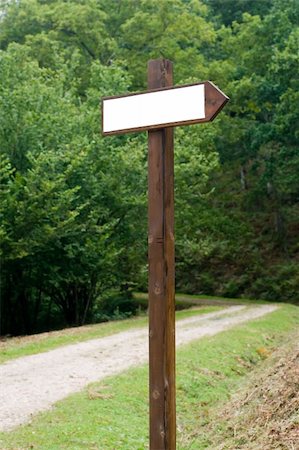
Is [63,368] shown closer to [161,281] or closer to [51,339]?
[51,339]

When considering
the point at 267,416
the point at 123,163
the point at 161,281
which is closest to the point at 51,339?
the point at 123,163

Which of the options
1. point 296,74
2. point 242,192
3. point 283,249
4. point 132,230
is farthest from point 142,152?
point 242,192

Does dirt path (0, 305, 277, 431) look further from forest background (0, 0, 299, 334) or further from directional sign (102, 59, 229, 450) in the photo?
forest background (0, 0, 299, 334)

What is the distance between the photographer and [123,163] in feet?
64.4

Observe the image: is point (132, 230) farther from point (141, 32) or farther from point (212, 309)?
point (141, 32)

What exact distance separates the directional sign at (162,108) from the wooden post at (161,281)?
0.14m

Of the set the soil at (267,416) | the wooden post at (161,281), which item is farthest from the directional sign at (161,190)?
the soil at (267,416)

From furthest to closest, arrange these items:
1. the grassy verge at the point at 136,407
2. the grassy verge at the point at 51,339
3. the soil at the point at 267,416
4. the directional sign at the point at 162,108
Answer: the grassy verge at the point at 51,339, the grassy verge at the point at 136,407, the soil at the point at 267,416, the directional sign at the point at 162,108

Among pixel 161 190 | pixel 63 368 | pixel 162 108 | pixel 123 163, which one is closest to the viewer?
pixel 162 108

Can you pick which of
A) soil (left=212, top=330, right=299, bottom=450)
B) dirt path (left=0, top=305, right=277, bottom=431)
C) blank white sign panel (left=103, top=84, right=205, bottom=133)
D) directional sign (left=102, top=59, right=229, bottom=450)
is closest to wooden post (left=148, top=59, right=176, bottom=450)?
directional sign (left=102, top=59, right=229, bottom=450)

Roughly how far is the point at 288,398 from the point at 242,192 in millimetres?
29838

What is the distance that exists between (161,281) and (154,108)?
1220 millimetres

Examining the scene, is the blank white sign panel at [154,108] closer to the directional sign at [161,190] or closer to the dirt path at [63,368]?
the directional sign at [161,190]

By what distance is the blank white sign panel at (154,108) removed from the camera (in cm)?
442
